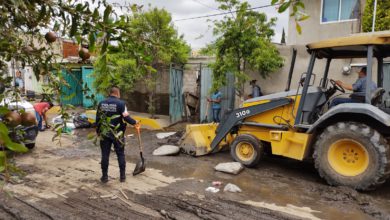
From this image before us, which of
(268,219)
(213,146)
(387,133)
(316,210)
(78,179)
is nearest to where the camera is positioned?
(268,219)

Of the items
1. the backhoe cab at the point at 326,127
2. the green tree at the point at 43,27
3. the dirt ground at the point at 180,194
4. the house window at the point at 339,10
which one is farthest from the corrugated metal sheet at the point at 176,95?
the green tree at the point at 43,27

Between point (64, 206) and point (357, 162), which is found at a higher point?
point (357, 162)

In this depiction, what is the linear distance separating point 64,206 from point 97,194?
57cm

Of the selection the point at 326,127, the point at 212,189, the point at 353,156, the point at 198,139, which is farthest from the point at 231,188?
the point at 198,139

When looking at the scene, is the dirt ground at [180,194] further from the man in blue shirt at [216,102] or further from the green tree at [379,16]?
the green tree at [379,16]

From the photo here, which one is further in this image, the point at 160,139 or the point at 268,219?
the point at 160,139

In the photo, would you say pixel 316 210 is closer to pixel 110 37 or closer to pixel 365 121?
pixel 365 121

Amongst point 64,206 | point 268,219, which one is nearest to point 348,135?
point 268,219

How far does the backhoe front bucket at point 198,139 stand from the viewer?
746cm

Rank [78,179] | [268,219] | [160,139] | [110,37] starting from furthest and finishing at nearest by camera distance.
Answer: [160,139] < [78,179] < [268,219] < [110,37]

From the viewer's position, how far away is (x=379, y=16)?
10.5m

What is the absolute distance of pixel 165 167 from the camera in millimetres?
6719

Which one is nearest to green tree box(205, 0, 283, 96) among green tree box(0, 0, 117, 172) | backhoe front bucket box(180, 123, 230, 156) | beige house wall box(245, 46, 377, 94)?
beige house wall box(245, 46, 377, 94)

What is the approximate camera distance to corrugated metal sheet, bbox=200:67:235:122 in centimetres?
1105
